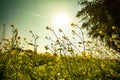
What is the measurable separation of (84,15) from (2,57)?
14.3 metres

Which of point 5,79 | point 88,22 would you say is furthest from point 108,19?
point 5,79

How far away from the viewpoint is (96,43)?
4.19 m

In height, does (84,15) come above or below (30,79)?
above

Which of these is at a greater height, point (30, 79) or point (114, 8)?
point (114, 8)

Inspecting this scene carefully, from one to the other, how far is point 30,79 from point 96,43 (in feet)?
4.47

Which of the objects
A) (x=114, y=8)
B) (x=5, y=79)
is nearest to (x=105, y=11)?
(x=114, y=8)

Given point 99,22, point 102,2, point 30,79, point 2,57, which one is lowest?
point 30,79

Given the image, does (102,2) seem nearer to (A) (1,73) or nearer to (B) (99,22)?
(B) (99,22)

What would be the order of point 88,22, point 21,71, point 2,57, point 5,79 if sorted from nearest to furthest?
1. point 5,79
2. point 21,71
3. point 2,57
4. point 88,22

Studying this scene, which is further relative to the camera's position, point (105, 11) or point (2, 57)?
point (105, 11)

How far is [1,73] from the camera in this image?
4137mm

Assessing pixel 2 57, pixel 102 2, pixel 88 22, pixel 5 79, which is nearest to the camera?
→ pixel 5 79

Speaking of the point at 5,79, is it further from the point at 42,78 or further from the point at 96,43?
the point at 96,43

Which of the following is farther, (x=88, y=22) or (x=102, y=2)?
(x=88, y=22)
